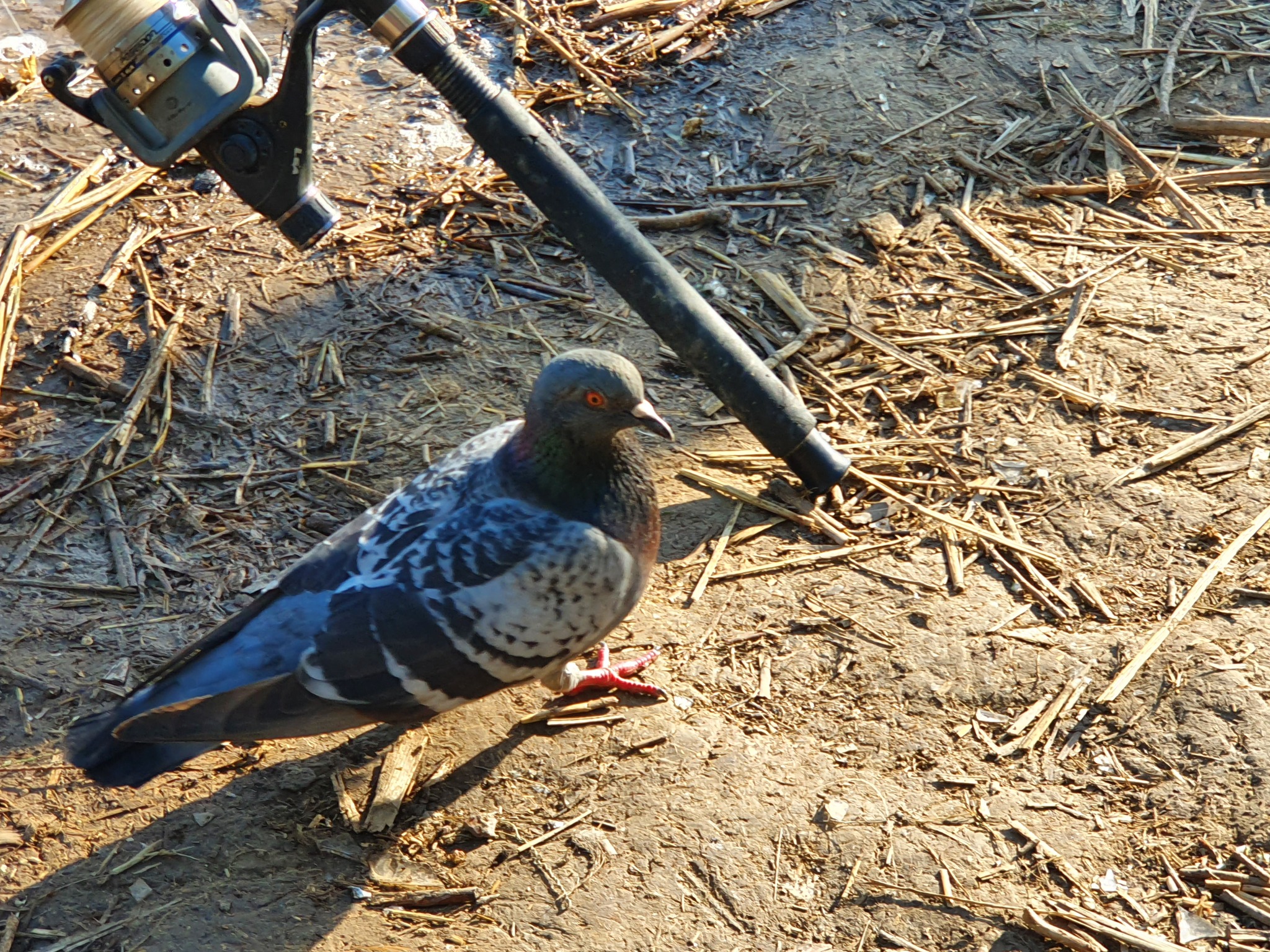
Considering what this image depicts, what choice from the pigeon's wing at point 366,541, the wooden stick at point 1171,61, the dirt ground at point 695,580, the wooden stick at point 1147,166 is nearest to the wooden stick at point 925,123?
the dirt ground at point 695,580

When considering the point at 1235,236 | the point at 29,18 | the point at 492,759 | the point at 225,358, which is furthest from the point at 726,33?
the point at 492,759

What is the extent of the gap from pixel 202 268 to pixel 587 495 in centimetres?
232

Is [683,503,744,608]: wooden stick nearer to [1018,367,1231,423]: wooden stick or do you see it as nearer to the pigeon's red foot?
the pigeon's red foot

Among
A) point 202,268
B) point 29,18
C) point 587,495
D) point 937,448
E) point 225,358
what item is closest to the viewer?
point 587,495

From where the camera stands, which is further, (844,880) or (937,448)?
(937,448)

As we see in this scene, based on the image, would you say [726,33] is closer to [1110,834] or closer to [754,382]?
[754,382]

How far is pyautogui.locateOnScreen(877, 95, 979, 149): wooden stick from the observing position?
5125 millimetres

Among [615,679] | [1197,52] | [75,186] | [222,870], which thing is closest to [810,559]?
[615,679]

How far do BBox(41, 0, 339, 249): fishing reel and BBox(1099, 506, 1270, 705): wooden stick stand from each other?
2827mm

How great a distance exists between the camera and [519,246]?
15.5ft

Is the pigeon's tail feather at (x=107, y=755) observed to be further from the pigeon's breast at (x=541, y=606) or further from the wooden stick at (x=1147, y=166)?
the wooden stick at (x=1147, y=166)

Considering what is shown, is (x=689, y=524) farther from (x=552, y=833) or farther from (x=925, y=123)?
(x=925, y=123)

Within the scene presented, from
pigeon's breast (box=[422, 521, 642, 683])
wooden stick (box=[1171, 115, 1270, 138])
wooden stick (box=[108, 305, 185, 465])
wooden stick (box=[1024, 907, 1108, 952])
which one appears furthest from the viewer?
wooden stick (box=[1171, 115, 1270, 138])

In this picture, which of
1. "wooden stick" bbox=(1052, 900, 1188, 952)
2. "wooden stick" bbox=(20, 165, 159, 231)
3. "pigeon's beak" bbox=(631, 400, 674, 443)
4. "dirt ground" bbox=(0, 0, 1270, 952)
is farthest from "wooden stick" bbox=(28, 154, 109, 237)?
"wooden stick" bbox=(1052, 900, 1188, 952)
